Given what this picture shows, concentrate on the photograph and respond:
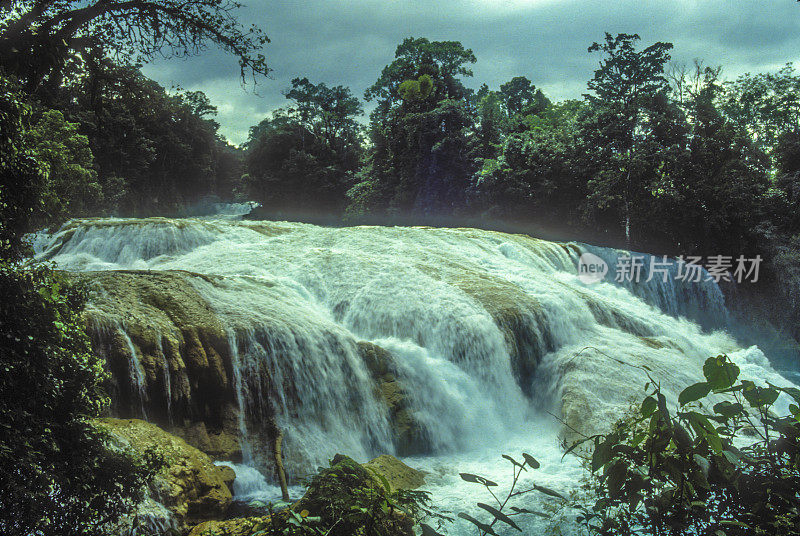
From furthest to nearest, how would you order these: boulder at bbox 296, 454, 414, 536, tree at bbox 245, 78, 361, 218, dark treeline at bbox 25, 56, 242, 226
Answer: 1. tree at bbox 245, 78, 361, 218
2. dark treeline at bbox 25, 56, 242, 226
3. boulder at bbox 296, 454, 414, 536

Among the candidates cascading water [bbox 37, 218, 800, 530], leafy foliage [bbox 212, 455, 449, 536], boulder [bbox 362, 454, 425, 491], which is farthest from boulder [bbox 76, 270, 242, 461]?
leafy foliage [bbox 212, 455, 449, 536]

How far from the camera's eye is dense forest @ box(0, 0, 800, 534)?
2574 mm

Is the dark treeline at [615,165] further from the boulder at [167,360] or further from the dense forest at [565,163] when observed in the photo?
the boulder at [167,360]

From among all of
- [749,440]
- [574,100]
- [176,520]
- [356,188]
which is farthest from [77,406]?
[574,100]

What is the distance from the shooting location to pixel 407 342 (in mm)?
7832

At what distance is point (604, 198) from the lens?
61.7 feet

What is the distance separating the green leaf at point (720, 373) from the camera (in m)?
1.37

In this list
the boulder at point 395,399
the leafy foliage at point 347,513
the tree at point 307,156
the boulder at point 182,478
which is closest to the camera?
the leafy foliage at point 347,513

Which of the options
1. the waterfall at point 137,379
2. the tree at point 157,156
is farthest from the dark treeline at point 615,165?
the waterfall at point 137,379

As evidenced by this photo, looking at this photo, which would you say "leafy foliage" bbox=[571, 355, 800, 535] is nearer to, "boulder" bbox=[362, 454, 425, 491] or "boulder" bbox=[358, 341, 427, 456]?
"boulder" bbox=[362, 454, 425, 491]

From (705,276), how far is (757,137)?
32.0ft

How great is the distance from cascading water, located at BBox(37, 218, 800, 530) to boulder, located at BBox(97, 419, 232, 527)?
0.62m

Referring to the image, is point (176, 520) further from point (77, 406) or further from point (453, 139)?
point (453, 139)

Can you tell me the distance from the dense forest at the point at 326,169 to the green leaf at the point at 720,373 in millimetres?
2757
